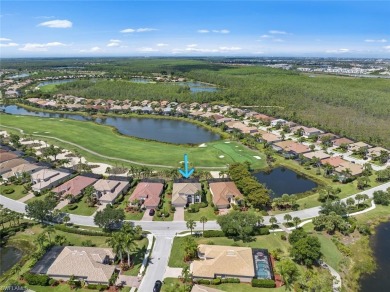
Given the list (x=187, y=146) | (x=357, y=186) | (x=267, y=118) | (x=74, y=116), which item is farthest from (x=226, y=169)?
(x=74, y=116)

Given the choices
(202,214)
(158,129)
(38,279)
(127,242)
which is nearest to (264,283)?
(127,242)

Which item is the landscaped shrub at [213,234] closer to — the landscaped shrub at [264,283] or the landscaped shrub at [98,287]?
the landscaped shrub at [264,283]

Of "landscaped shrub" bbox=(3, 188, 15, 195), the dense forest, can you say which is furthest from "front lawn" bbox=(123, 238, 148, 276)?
the dense forest

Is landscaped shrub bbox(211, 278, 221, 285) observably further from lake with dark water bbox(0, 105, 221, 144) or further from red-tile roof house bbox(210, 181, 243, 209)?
lake with dark water bbox(0, 105, 221, 144)

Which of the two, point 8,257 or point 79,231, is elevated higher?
point 79,231

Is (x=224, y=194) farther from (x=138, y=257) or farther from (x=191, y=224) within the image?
(x=138, y=257)
